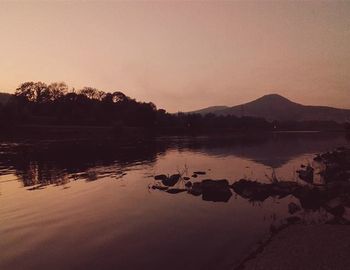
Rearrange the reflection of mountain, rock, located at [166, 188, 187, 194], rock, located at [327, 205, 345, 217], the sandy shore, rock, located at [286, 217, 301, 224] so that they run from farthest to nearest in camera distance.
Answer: the reflection of mountain < rock, located at [166, 188, 187, 194] < rock, located at [327, 205, 345, 217] < rock, located at [286, 217, 301, 224] < the sandy shore

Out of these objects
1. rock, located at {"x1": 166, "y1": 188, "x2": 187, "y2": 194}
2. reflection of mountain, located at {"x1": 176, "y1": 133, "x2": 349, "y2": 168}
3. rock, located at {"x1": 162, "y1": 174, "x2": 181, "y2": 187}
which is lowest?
reflection of mountain, located at {"x1": 176, "y1": 133, "x2": 349, "y2": 168}

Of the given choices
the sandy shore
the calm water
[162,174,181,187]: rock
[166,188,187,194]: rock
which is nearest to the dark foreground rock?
[166,188,187,194]: rock

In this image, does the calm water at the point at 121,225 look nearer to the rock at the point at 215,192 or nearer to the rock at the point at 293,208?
the rock at the point at 293,208

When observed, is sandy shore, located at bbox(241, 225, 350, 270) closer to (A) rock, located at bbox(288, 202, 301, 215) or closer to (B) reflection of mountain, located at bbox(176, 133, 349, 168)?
(A) rock, located at bbox(288, 202, 301, 215)

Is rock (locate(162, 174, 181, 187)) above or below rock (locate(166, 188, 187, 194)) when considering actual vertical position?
above

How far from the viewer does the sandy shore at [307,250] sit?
49.7 feet

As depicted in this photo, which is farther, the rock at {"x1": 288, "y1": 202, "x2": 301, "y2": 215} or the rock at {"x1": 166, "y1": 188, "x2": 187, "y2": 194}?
the rock at {"x1": 166, "y1": 188, "x2": 187, "y2": 194}

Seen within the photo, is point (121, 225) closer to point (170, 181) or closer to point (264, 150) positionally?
point (170, 181)

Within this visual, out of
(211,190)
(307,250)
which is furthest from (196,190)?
(307,250)

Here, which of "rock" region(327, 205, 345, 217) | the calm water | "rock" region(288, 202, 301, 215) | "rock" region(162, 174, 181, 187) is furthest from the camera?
"rock" region(162, 174, 181, 187)

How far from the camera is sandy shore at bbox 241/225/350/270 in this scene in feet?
49.7

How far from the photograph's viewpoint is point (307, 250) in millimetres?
17031

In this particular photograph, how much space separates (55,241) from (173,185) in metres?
21.7

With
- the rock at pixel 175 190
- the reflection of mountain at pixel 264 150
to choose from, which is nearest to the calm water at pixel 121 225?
the rock at pixel 175 190
